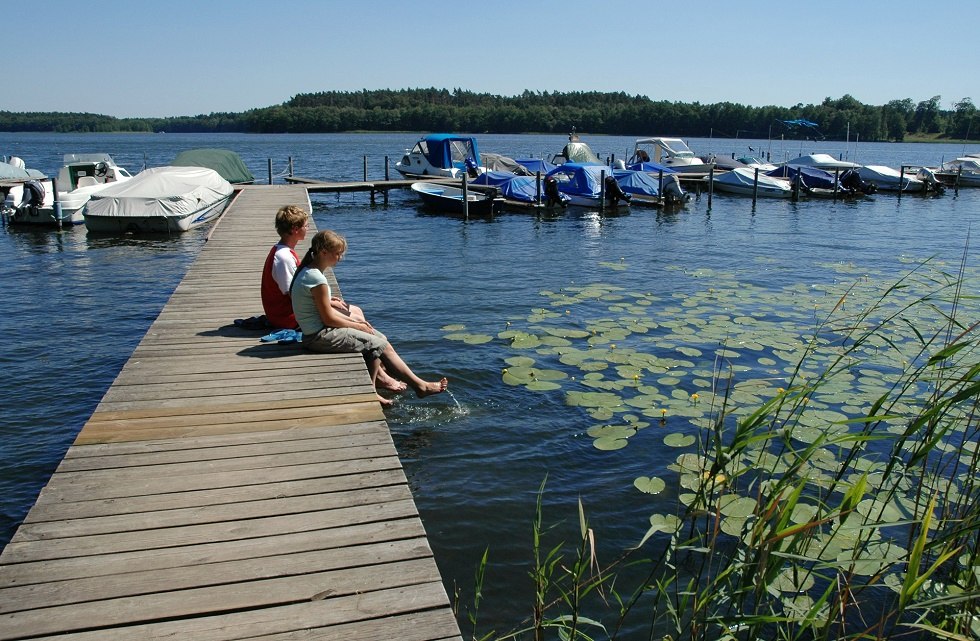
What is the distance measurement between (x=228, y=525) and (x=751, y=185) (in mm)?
31393

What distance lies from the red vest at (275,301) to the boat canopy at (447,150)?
24.8m

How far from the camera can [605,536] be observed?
17.5ft

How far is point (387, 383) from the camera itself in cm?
684

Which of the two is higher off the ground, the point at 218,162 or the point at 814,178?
the point at 218,162

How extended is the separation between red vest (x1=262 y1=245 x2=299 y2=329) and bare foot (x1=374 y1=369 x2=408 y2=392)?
0.97 meters

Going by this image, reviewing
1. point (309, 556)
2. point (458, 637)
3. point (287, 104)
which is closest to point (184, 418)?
point (309, 556)

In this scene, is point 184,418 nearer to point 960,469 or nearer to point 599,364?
point 599,364

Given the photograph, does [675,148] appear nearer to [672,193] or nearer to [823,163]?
[823,163]

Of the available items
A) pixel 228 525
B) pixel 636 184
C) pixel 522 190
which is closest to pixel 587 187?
pixel 522 190

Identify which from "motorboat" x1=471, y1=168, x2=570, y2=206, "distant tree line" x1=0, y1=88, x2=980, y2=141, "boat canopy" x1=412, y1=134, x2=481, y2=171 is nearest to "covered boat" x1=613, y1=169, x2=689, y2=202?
"motorboat" x1=471, y1=168, x2=570, y2=206

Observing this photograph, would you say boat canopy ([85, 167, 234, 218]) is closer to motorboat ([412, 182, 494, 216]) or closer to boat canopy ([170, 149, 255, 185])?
boat canopy ([170, 149, 255, 185])

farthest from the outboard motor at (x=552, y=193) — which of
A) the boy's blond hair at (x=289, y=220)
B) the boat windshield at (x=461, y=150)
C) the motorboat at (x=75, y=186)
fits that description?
the boy's blond hair at (x=289, y=220)

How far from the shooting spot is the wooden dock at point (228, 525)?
2.95m

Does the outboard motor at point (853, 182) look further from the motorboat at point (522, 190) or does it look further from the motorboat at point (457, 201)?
the motorboat at point (457, 201)
